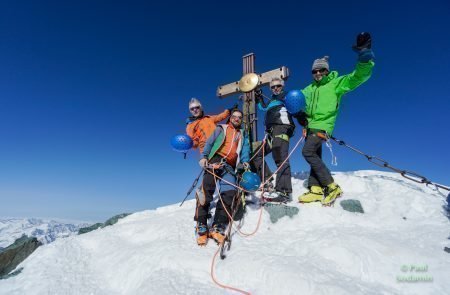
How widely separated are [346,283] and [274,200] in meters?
3.02

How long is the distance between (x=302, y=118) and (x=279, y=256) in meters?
3.63

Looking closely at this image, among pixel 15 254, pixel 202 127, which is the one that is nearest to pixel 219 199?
pixel 202 127

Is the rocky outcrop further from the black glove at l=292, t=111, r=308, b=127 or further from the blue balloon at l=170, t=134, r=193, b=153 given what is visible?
the black glove at l=292, t=111, r=308, b=127

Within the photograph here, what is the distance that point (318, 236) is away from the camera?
187 inches

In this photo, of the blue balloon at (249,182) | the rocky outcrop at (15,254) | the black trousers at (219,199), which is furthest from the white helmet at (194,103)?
the rocky outcrop at (15,254)

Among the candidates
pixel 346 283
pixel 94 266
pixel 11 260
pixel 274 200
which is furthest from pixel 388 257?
pixel 11 260

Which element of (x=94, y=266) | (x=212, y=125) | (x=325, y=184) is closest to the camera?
(x=94, y=266)

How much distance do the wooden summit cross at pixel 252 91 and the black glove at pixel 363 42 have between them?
2490 mm

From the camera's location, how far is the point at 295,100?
6172 mm

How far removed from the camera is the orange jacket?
269 inches

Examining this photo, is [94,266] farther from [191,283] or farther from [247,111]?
[247,111]

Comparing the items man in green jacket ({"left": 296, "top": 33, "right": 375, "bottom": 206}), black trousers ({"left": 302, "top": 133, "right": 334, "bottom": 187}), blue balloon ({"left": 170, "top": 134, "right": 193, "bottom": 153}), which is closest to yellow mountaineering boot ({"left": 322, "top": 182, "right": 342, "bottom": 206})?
man in green jacket ({"left": 296, "top": 33, "right": 375, "bottom": 206})

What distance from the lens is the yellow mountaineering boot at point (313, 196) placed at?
6.17m

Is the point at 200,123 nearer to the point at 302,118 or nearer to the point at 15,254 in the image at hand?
the point at 302,118
